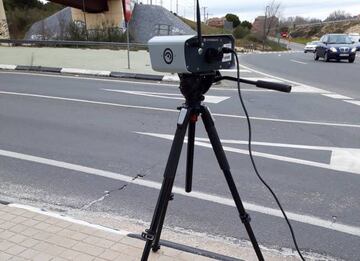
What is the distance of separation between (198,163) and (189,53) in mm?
3519

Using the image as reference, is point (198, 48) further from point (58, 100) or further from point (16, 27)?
point (16, 27)

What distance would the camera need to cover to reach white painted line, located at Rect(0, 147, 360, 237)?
4.02 m

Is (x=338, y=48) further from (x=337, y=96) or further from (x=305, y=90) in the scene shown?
(x=337, y=96)

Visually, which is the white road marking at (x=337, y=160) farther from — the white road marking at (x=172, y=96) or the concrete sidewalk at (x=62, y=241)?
the white road marking at (x=172, y=96)

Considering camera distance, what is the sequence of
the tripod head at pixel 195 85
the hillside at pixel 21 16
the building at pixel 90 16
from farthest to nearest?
the hillside at pixel 21 16
the building at pixel 90 16
the tripod head at pixel 195 85

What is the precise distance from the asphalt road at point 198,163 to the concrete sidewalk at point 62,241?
61 centimetres

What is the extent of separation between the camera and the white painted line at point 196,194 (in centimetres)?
402

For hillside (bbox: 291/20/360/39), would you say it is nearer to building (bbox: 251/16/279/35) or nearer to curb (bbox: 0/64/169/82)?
building (bbox: 251/16/279/35)

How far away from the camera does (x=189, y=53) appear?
2.29 m

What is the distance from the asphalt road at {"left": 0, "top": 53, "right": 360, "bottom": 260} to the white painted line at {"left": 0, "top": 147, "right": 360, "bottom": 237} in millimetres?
Result: 12

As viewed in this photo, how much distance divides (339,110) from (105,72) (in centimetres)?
906

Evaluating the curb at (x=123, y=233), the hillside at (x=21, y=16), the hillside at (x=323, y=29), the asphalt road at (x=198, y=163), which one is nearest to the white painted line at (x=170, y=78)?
the asphalt road at (x=198, y=163)

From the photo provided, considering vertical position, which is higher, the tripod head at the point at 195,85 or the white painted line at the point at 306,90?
the tripod head at the point at 195,85

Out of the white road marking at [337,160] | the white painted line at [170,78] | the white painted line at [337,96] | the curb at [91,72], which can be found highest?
the curb at [91,72]
